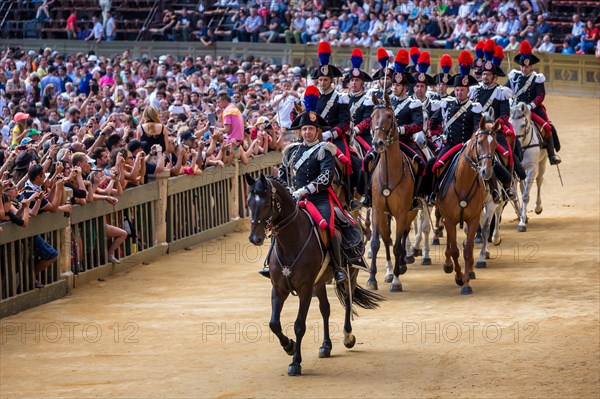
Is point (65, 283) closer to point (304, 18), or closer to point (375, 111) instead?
point (375, 111)

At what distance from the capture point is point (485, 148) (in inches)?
641

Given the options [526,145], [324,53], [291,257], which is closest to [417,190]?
[324,53]

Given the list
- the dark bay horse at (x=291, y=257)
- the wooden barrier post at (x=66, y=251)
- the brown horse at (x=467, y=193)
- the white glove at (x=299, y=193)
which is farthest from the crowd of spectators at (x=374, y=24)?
the dark bay horse at (x=291, y=257)

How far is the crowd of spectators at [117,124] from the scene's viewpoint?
16.2 metres

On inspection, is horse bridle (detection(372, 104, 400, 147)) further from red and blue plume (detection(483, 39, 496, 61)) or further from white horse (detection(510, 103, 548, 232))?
white horse (detection(510, 103, 548, 232))

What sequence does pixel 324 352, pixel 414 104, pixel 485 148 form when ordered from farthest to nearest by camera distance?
pixel 414 104
pixel 485 148
pixel 324 352

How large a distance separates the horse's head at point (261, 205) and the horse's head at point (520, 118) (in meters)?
11.0

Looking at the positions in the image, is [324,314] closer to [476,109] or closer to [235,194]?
[476,109]

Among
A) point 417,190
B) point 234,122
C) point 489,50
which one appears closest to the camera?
point 417,190

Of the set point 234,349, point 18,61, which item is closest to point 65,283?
point 234,349

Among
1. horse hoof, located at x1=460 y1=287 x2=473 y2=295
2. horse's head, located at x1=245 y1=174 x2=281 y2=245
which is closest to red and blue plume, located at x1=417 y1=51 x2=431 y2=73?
horse hoof, located at x1=460 y1=287 x2=473 y2=295

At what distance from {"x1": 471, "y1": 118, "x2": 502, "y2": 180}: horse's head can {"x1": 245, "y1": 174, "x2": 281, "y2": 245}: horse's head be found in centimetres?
517

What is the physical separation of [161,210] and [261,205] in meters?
7.85

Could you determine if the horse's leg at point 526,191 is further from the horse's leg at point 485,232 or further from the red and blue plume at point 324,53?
the red and blue plume at point 324,53
